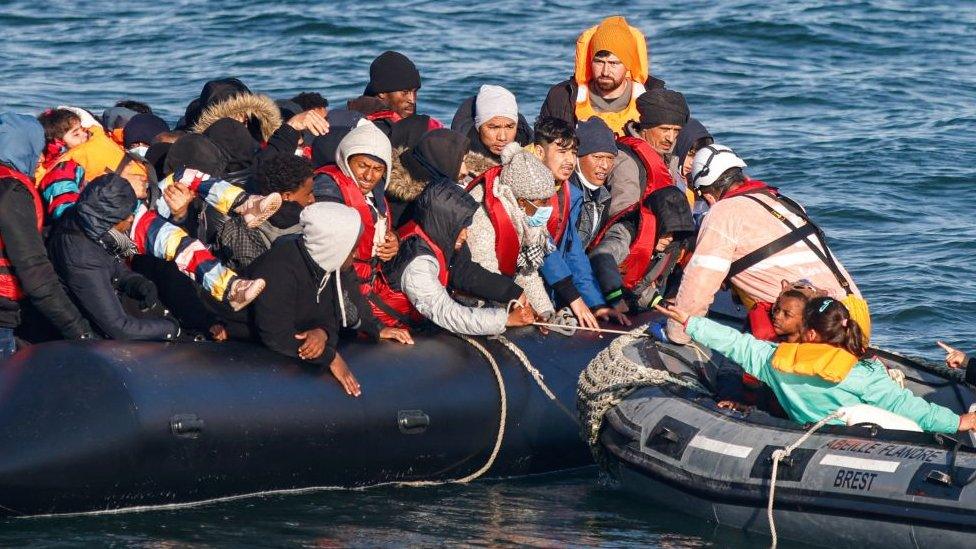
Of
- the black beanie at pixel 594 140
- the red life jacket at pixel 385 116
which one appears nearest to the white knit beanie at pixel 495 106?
the black beanie at pixel 594 140

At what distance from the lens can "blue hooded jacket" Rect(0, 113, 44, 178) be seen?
779cm

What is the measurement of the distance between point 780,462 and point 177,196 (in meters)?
3.31

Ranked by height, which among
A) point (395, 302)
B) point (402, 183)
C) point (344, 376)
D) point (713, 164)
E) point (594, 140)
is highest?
point (713, 164)

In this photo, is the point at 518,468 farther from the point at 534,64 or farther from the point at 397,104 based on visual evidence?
the point at 534,64

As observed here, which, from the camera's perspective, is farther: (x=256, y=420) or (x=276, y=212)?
(x=276, y=212)

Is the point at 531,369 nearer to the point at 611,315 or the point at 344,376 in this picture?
the point at 611,315

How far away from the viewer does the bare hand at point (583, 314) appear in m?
9.06

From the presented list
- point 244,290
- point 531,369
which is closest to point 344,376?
point 244,290

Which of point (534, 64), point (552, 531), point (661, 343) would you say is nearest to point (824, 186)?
point (534, 64)

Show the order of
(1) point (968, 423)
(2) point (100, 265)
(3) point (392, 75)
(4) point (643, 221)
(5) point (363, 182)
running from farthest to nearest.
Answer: (3) point (392, 75), (4) point (643, 221), (5) point (363, 182), (2) point (100, 265), (1) point (968, 423)

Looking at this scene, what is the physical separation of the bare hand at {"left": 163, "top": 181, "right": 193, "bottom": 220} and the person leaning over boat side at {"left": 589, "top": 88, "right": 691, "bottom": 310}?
251 cm

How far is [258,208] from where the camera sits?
782 centimetres

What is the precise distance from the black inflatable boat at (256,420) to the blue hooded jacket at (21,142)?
0.95m

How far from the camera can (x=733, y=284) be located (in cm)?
823
